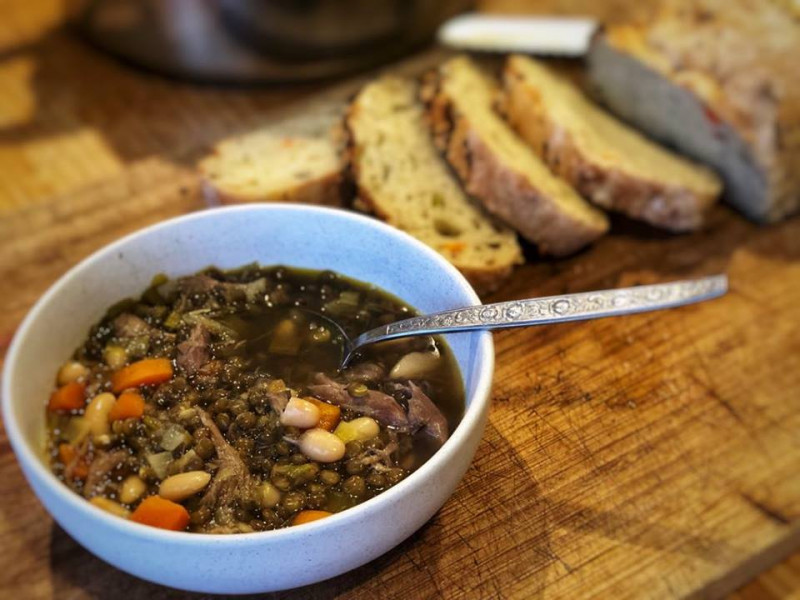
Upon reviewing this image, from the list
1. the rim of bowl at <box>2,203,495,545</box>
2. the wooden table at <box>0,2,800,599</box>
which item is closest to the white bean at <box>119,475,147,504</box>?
the rim of bowl at <box>2,203,495,545</box>

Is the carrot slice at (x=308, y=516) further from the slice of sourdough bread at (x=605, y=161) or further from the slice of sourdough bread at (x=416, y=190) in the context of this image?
the slice of sourdough bread at (x=605, y=161)

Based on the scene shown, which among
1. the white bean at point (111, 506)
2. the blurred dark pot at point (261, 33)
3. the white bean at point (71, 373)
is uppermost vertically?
the blurred dark pot at point (261, 33)

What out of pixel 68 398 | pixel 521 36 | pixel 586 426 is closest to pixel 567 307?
pixel 586 426

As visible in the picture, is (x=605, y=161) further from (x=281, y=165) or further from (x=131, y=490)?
(x=131, y=490)

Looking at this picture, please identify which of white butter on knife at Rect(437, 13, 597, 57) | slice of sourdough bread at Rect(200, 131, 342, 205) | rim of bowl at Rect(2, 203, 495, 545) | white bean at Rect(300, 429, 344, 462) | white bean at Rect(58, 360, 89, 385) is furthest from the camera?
white butter on knife at Rect(437, 13, 597, 57)

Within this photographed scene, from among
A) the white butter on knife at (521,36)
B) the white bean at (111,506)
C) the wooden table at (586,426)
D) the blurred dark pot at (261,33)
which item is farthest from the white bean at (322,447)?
the white butter on knife at (521,36)

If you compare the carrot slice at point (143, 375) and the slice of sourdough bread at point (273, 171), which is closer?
the carrot slice at point (143, 375)

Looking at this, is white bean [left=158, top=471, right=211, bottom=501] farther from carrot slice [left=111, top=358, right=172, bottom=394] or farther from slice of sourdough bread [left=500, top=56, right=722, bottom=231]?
slice of sourdough bread [left=500, top=56, right=722, bottom=231]
